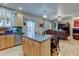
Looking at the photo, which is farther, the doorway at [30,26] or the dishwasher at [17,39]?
the dishwasher at [17,39]

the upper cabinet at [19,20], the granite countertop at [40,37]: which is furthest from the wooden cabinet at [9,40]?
the granite countertop at [40,37]

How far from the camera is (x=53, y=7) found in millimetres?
2480

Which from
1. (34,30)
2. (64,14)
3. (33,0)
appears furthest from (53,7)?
(34,30)

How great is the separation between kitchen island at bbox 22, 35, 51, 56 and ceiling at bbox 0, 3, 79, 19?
0.51 meters

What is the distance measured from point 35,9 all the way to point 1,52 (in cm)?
123

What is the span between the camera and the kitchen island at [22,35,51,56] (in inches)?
96.7

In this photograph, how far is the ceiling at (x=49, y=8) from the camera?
244 cm

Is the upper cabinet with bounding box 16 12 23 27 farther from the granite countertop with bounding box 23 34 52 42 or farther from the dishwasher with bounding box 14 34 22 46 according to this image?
the granite countertop with bounding box 23 34 52 42

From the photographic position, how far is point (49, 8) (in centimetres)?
246

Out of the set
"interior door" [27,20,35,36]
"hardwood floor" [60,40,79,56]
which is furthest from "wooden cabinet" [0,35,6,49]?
"hardwood floor" [60,40,79,56]

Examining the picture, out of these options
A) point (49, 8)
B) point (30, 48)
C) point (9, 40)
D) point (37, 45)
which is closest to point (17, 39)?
point (9, 40)

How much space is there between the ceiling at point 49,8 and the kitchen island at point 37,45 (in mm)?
511

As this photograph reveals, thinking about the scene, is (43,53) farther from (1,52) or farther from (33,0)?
(33,0)

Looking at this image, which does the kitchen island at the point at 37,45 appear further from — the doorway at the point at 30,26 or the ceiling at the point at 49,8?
the ceiling at the point at 49,8
